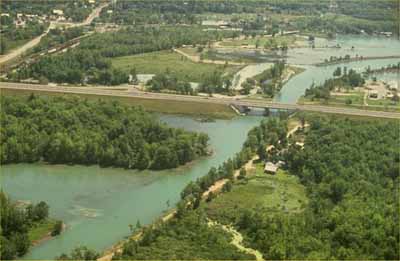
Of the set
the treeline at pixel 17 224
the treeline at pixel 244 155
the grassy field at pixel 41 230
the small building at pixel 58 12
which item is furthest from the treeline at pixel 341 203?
the small building at pixel 58 12

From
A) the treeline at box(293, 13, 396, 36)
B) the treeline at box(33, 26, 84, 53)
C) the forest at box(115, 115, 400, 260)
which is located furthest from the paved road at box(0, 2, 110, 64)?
the forest at box(115, 115, 400, 260)

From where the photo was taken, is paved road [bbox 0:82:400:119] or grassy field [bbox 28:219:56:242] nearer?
grassy field [bbox 28:219:56:242]

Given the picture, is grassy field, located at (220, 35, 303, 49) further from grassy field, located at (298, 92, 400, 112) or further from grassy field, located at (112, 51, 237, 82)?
grassy field, located at (298, 92, 400, 112)

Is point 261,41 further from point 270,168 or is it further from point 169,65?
point 270,168

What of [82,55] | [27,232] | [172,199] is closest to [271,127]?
[172,199]

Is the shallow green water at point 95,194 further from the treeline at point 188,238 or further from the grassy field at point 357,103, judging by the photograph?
the grassy field at point 357,103

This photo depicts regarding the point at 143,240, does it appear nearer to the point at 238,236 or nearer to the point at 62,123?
the point at 238,236
